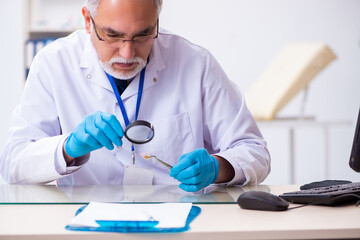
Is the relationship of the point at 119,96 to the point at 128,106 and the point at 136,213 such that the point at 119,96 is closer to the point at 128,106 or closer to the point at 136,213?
the point at 128,106

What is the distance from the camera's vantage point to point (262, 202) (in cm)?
111

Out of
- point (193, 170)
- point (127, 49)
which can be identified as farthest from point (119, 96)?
point (193, 170)

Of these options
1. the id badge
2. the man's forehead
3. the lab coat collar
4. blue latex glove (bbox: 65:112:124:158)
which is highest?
the man's forehead

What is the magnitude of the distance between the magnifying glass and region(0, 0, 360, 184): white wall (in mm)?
3257

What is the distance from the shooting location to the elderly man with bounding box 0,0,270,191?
5.03ft

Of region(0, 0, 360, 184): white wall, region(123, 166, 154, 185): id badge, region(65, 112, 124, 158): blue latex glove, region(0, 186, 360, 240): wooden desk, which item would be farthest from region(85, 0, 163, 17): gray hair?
region(0, 0, 360, 184): white wall

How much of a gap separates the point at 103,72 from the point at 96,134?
37 centimetres

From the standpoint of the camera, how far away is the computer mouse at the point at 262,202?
1109 millimetres

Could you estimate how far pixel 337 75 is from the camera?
463 cm

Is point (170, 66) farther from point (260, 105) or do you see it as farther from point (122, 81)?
point (260, 105)

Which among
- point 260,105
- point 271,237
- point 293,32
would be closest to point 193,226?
point 271,237

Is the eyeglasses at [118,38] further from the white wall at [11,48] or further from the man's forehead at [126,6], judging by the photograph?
the white wall at [11,48]

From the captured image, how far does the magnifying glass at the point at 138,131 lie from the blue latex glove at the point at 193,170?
13 cm

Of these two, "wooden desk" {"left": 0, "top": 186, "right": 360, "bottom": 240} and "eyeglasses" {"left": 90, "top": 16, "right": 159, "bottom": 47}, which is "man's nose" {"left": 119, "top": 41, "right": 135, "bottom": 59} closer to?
"eyeglasses" {"left": 90, "top": 16, "right": 159, "bottom": 47}
